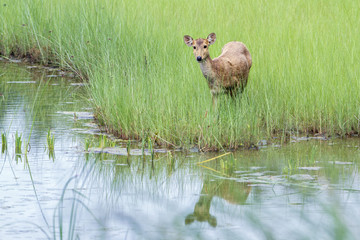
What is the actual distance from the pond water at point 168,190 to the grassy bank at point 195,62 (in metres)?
0.41

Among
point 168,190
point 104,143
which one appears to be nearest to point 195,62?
point 104,143

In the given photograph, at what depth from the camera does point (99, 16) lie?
43.9 feet

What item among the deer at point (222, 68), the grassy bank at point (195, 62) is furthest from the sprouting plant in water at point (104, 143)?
the deer at point (222, 68)

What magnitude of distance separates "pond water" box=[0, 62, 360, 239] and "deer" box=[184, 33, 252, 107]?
1.40 meters

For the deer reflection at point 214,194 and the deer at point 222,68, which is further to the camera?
the deer at point 222,68

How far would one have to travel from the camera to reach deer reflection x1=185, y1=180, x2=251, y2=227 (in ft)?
17.9

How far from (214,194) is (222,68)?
3516mm

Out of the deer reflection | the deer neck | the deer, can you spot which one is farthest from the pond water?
the deer neck

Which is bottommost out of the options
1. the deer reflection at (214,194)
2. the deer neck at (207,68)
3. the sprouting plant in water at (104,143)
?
the deer reflection at (214,194)

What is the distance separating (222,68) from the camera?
9.36 m

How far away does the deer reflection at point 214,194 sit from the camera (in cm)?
546

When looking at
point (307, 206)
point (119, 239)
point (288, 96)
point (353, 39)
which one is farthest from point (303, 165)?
point (353, 39)

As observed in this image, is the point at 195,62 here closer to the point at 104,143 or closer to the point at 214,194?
the point at 104,143

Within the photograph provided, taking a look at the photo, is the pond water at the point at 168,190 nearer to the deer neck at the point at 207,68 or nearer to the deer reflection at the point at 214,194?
the deer reflection at the point at 214,194
